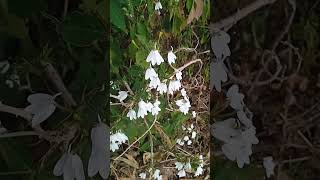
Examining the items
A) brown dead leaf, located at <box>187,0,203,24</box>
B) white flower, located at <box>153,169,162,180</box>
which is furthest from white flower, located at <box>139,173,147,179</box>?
brown dead leaf, located at <box>187,0,203,24</box>

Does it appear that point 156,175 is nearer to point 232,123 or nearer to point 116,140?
point 116,140

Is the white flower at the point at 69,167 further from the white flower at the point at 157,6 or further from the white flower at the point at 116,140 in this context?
the white flower at the point at 157,6

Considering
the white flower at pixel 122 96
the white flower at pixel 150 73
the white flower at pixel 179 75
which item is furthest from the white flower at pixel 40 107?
the white flower at pixel 179 75

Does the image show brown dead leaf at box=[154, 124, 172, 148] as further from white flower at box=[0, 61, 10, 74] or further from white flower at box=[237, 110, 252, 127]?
white flower at box=[0, 61, 10, 74]

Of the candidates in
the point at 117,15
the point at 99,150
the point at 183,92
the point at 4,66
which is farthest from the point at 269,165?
the point at 4,66

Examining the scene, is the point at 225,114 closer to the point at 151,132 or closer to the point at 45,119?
the point at 151,132
